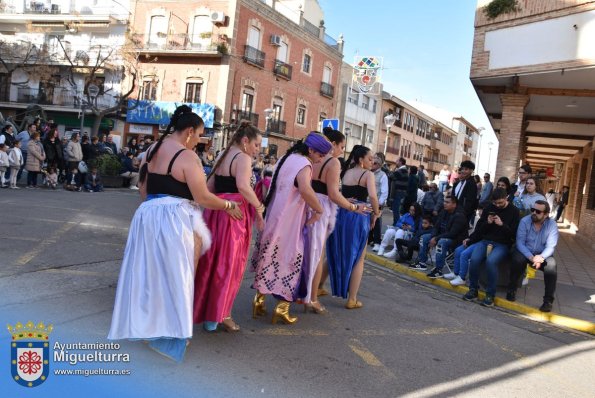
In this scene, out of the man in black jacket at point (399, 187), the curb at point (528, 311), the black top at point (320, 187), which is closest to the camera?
the black top at point (320, 187)

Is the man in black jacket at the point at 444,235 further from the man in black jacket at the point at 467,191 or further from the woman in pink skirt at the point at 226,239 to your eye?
the woman in pink skirt at the point at 226,239

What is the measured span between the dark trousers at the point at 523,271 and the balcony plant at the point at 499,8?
6.79 meters

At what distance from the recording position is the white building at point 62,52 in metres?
→ 33.5

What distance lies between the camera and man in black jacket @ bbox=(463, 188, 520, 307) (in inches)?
282

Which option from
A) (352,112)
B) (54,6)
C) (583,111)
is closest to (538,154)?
(583,111)

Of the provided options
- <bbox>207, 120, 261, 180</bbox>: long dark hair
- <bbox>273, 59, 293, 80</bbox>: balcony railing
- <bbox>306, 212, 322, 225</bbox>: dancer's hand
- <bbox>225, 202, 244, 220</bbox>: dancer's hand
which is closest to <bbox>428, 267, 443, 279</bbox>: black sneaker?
<bbox>306, 212, 322, 225</bbox>: dancer's hand

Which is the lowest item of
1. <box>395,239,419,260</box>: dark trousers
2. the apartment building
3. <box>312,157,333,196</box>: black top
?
<box>395,239,419,260</box>: dark trousers

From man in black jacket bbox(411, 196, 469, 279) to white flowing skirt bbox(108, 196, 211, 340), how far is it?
5451mm

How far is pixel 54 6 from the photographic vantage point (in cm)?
3569

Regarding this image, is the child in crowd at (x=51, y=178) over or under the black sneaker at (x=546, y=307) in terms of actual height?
over

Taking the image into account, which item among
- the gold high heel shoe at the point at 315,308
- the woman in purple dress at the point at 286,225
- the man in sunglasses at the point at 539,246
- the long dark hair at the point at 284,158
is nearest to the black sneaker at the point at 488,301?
the man in sunglasses at the point at 539,246

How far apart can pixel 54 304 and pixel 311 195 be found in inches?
98.0

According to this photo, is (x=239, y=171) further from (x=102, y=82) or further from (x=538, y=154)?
(x=102, y=82)

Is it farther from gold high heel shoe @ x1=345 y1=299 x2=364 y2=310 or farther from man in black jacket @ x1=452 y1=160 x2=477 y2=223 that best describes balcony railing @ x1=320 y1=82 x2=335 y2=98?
gold high heel shoe @ x1=345 y1=299 x2=364 y2=310
